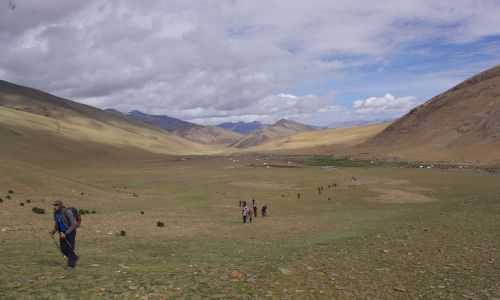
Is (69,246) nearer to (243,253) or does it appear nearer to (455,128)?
(243,253)

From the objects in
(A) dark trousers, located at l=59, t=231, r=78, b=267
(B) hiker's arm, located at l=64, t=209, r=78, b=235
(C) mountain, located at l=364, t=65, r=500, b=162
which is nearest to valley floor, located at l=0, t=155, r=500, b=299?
(A) dark trousers, located at l=59, t=231, r=78, b=267

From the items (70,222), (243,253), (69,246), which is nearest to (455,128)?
(243,253)

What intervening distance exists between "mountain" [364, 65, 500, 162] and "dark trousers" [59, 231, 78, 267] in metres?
87.7

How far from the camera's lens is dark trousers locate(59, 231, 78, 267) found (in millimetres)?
11418

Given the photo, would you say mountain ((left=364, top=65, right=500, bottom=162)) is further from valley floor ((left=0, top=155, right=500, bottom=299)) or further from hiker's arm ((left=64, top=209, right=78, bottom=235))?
hiker's arm ((left=64, top=209, right=78, bottom=235))

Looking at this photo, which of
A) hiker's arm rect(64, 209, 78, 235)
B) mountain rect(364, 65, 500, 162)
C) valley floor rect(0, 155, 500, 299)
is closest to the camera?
valley floor rect(0, 155, 500, 299)

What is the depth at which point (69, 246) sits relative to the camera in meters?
11.6

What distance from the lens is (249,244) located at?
18.3m

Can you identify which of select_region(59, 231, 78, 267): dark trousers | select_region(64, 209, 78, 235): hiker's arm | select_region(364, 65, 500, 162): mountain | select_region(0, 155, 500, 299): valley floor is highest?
select_region(364, 65, 500, 162): mountain

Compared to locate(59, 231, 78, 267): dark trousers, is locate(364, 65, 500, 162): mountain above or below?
above

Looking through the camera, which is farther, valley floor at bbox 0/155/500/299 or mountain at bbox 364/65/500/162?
mountain at bbox 364/65/500/162

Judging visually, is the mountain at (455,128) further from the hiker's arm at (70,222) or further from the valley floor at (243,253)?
the hiker's arm at (70,222)

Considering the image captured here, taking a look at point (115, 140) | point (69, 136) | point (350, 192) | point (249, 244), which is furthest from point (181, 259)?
point (115, 140)

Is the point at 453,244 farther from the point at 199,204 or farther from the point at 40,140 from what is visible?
the point at 40,140
